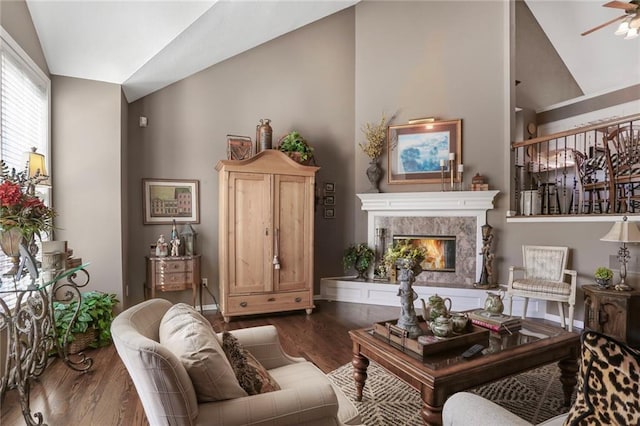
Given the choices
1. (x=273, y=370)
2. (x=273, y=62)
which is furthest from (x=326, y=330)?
(x=273, y=62)

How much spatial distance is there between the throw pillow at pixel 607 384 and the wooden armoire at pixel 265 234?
11.4 ft

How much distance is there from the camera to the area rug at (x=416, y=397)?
82.6 inches

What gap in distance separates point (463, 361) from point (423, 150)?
377 cm

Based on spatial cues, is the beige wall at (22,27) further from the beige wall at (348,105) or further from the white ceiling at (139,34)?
the beige wall at (348,105)

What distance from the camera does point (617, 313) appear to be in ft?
10.2

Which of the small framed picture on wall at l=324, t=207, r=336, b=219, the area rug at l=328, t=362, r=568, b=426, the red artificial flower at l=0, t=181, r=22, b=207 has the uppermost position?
the red artificial flower at l=0, t=181, r=22, b=207

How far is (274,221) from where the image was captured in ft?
13.7

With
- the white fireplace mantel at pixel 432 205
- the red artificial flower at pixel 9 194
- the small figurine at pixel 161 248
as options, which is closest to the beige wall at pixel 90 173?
the small figurine at pixel 161 248

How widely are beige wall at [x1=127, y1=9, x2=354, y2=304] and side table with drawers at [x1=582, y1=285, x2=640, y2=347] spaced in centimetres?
314

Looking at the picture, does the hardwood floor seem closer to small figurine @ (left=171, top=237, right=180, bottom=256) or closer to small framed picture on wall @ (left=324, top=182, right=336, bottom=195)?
small figurine @ (left=171, top=237, right=180, bottom=256)

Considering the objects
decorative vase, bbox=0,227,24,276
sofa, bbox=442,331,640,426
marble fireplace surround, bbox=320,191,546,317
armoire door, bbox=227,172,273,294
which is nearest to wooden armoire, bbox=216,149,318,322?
armoire door, bbox=227,172,273,294

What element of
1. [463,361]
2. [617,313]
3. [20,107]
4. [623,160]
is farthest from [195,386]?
[623,160]

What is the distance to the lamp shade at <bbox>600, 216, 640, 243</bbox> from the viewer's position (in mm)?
3055

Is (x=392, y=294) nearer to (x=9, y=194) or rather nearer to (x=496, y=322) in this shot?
(x=496, y=322)
